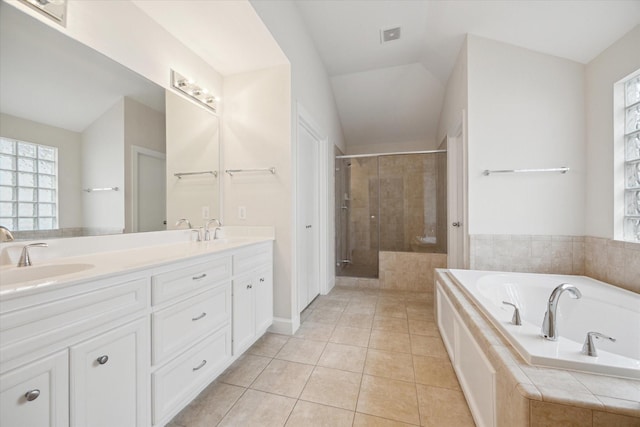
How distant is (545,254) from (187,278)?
2.75 metres

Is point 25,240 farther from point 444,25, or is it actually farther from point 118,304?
point 444,25

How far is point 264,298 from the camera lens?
199cm

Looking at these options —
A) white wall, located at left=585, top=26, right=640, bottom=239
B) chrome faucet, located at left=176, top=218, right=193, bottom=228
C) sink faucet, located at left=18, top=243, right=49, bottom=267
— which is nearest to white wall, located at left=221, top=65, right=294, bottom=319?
chrome faucet, located at left=176, top=218, right=193, bottom=228

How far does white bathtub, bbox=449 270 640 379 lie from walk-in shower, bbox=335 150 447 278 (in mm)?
1716

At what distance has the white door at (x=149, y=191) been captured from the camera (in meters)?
1.60

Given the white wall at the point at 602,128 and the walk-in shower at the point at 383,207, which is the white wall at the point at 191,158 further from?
the white wall at the point at 602,128

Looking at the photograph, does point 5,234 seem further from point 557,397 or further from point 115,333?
point 557,397

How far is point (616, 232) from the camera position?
69.2 inches

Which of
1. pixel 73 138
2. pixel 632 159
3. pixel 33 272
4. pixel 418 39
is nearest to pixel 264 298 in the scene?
pixel 33 272

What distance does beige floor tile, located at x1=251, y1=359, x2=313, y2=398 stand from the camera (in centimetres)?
149

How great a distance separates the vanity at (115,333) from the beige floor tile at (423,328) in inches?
59.1

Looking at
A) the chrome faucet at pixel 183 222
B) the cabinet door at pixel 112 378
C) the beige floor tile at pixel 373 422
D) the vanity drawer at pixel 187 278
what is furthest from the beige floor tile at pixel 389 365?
the chrome faucet at pixel 183 222

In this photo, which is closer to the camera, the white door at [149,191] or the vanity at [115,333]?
the vanity at [115,333]

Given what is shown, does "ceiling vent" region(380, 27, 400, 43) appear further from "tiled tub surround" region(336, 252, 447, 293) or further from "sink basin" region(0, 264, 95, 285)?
"sink basin" region(0, 264, 95, 285)
